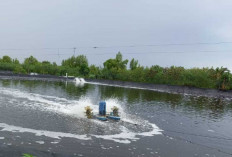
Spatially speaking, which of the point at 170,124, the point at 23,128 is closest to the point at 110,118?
the point at 170,124

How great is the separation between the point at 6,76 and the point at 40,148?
73991 millimetres

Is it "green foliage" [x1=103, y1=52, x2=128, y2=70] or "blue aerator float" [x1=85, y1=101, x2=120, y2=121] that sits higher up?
"green foliage" [x1=103, y1=52, x2=128, y2=70]

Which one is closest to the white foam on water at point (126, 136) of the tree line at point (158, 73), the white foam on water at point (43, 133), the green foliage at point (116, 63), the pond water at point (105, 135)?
the pond water at point (105, 135)

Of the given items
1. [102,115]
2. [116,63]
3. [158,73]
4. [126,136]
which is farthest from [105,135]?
[116,63]

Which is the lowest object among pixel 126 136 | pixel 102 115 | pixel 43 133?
pixel 126 136

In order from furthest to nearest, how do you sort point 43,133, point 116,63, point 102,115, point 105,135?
point 116,63, point 102,115, point 105,135, point 43,133

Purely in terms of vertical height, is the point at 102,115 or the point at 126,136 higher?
the point at 102,115

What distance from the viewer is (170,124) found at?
2045cm

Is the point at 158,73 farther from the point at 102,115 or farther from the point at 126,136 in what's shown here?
the point at 126,136

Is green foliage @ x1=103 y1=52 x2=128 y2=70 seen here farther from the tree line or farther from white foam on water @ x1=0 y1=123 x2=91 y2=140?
white foam on water @ x1=0 y1=123 x2=91 y2=140

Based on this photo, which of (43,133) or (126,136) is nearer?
(43,133)

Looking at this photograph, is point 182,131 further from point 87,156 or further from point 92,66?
point 92,66

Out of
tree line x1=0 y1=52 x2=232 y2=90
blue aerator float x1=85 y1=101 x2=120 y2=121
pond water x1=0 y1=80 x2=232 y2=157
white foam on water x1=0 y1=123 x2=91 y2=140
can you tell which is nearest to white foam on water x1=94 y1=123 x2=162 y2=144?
pond water x1=0 y1=80 x2=232 y2=157

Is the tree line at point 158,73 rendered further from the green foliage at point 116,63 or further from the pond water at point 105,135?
the pond water at point 105,135
